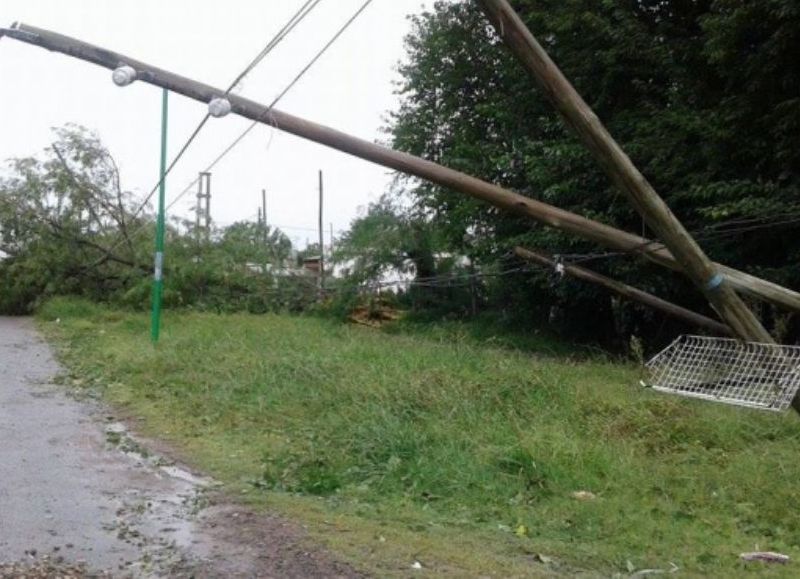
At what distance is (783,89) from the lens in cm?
1311

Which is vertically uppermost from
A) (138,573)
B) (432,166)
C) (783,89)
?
(783,89)

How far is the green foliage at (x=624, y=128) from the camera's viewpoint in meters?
13.1

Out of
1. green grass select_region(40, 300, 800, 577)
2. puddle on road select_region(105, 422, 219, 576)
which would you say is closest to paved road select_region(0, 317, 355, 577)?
puddle on road select_region(105, 422, 219, 576)

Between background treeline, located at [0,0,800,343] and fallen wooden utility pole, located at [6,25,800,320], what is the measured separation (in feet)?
19.6

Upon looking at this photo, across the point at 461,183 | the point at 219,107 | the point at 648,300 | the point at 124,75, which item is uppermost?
the point at 124,75

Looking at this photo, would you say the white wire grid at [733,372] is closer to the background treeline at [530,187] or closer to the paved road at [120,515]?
the paved road at [120,515]

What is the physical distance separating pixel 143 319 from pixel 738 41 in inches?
491

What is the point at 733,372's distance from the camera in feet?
16.0

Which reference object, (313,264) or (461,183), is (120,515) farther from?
(313,264)

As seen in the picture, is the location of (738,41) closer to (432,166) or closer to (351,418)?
(351,418)

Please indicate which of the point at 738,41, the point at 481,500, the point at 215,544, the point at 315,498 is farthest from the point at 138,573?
the point at 738,41

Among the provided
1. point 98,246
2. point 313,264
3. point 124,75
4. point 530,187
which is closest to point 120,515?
point 124,75

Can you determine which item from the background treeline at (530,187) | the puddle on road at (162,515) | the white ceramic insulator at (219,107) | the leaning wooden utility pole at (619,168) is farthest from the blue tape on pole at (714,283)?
the background treeline at (530,187)

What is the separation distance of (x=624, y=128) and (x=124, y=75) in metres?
12.7
